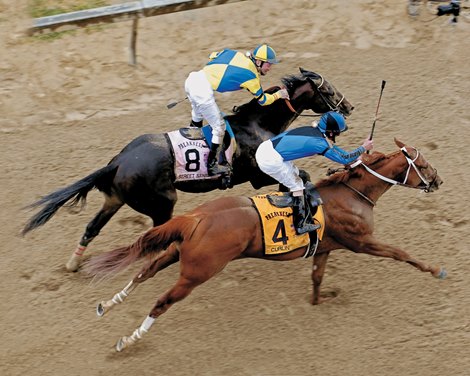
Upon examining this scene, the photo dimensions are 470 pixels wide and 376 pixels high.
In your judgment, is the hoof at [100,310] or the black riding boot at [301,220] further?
the hoof at [100,310]

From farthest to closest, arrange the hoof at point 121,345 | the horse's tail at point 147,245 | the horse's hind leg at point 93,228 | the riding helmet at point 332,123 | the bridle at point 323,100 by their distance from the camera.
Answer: the bridle at point 323,100
the horse's hind leg at point 93,228
the hoof at point 121,345
the riding helmet at point 332,123
the horse's tail at point 147,245

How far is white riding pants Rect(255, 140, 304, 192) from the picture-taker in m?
6.52

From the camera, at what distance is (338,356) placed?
659 cm

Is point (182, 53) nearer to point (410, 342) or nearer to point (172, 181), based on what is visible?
point (172, 181)

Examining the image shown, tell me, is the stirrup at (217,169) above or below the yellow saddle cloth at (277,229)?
above

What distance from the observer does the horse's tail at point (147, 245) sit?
6250mm

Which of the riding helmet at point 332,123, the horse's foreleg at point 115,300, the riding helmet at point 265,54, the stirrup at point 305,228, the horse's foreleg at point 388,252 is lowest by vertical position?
the horse's foreleg at point 115,300

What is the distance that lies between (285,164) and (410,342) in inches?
74.3

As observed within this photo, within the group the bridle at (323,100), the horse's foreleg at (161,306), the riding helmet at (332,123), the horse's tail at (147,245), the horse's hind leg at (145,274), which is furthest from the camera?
the bridle at (323,100)

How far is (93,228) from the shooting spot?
736 cm

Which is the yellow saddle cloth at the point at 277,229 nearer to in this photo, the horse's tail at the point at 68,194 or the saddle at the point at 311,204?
the saddle at the point at 311,204

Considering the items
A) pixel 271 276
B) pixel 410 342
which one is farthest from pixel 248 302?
pixel 410 342

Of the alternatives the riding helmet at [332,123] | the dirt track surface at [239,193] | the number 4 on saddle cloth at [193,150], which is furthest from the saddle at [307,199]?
the dirt track surface at [239,193]

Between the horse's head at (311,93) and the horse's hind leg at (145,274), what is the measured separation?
1.94m
